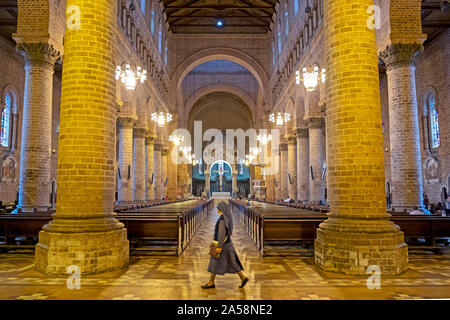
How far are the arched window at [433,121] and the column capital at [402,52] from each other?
9497 millimetres

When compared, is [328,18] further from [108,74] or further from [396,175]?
[396,175]

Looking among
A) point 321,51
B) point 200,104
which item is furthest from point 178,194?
point 321,51

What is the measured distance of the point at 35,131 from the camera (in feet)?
42.8

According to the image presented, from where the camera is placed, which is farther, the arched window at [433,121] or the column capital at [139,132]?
the column capital at [139,132]

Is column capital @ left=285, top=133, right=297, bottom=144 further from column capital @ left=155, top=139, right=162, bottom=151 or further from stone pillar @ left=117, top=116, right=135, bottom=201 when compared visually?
stone pillar @ left=117, top=116, right=135, bottom=201

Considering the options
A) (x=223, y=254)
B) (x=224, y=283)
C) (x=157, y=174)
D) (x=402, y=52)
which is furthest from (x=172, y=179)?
(x=223, y=254)

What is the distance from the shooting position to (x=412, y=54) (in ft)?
41.5

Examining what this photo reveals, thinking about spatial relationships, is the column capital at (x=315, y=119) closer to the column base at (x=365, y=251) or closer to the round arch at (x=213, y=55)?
the column base at (x=365, y=251)

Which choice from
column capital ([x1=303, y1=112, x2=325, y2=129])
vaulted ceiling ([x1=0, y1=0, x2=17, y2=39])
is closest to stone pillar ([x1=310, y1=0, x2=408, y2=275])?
column capital ([x1=303, y1=112, x2=325, y2=129])

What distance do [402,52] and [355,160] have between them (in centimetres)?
780

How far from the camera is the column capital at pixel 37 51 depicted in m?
12.8

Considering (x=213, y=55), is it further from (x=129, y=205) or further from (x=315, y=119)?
(x=129, y=205)

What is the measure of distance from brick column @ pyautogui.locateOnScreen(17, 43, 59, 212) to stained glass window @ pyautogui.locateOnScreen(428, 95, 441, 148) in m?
20.3

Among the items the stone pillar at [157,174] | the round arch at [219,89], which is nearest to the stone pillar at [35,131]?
the stone pillar at [157,174]
